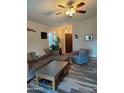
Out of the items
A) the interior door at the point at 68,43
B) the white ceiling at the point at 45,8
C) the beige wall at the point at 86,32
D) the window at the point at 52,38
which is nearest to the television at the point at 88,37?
the beige wall at the point at 86,32

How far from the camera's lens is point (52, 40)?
908 centimetres

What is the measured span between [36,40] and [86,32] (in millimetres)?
3685

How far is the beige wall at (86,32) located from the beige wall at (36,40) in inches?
93.1

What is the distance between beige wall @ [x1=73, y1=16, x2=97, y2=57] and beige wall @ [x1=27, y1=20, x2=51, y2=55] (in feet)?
7.76

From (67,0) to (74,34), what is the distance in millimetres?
5187

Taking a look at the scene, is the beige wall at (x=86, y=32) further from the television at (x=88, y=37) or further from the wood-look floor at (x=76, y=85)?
the wood-look floor at (x=76, y=85)

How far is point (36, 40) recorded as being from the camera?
23.7ft

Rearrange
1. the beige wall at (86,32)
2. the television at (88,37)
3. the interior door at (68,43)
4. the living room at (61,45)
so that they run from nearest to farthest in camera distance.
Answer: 1. the living room at (61,45)
2. the beige wall at (86,32)
3. the television at (88,37)
4. the interior door at (68,43)

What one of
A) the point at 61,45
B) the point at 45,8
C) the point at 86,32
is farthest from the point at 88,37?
the point at 45,8

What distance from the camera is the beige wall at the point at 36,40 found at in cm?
653

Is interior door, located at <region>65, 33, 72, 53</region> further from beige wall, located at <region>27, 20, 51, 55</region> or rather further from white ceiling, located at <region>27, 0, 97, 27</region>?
white ceiling, located at <region>27, 0, 97, 27</region>

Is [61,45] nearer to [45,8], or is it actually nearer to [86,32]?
[86,32]
